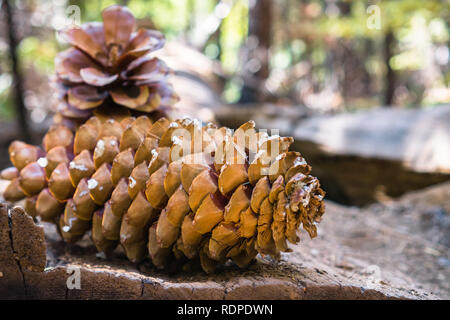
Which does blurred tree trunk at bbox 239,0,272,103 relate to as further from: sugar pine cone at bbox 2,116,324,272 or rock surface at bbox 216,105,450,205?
sugar pine cone at bbox 2,116,324,272

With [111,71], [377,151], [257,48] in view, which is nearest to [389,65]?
[257,48]

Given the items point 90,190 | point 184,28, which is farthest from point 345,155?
point 184,28

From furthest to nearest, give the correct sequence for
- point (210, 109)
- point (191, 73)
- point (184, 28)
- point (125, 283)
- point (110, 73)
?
point (184, 28), point (191, 73), point (210, 109), point (110, 73), point (125, 283)

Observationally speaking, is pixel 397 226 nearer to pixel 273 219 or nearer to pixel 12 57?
pixel 273 219

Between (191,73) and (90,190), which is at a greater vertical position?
(191,73)

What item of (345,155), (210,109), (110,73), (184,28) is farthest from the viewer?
(184,28)

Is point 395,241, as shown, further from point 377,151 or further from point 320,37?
point 320,37
